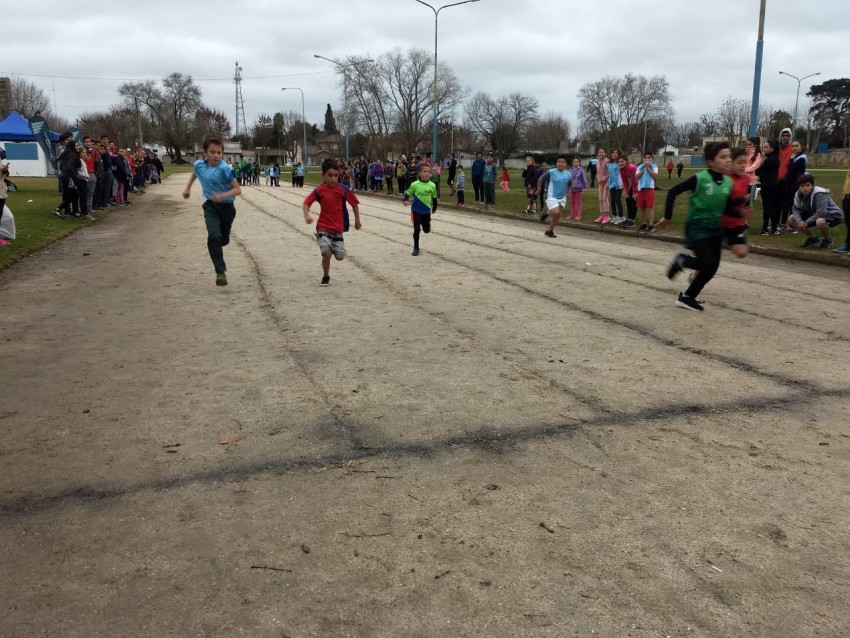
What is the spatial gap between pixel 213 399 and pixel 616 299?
519 centimetres

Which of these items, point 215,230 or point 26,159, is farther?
point 26,159

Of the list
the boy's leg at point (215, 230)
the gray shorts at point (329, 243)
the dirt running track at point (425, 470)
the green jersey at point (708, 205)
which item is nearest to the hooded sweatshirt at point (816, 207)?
the dirt running track at point (425, 470)

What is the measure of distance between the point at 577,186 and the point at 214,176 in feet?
38.8

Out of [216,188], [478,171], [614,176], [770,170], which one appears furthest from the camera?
[478,171]

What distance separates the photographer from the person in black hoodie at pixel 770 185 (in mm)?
13859

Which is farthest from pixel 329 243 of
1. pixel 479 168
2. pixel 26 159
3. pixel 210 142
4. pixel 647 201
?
pixel 26 159

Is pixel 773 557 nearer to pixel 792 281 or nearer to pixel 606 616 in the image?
pixel 606 616

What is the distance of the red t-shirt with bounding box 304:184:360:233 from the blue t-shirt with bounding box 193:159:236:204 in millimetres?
1103

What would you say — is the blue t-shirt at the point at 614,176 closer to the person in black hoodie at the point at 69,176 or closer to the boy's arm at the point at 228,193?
the boy's arm at the point at 228,193

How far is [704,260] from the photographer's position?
7.56 metres

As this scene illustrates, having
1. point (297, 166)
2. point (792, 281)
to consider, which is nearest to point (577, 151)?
point (297, 166)

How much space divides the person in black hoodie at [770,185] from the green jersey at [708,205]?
7.31 m

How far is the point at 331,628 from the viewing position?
249 cm

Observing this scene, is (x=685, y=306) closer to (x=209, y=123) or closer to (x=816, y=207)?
(x=816, y=207)
